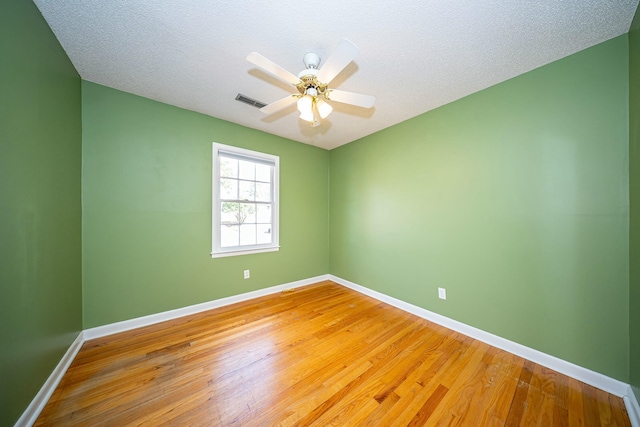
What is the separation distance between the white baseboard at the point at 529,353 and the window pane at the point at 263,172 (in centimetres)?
257

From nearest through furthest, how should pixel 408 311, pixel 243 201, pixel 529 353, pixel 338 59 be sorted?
1. pixel 338 59
2. pixel 529 353
3. pixel 408 311
4. pixel 243 201

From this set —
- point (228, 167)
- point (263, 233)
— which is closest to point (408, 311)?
point (263, 233)

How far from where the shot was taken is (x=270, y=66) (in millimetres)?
1348

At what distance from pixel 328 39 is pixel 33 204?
2.25m

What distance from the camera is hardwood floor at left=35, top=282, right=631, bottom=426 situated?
127cm

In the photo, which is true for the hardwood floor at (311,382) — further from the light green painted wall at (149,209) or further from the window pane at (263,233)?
the window pane at (263,233)

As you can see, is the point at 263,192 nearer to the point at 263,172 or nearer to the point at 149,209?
the point at 263,172

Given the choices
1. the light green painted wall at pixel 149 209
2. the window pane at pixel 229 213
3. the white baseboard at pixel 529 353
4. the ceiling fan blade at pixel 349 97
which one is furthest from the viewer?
the window pane at pixel 229 213

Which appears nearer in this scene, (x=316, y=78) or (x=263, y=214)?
(x=316, y=78)

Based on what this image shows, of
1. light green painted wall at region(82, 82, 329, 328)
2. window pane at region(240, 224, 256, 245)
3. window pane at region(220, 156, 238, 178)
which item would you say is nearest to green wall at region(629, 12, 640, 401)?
light green painted wall at region(82, 82, 329, 328)

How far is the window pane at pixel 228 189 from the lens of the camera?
2852 mm

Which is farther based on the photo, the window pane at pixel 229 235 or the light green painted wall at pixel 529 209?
the window pane at pixel 229 235

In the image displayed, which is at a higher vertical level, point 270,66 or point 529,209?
point 270,66

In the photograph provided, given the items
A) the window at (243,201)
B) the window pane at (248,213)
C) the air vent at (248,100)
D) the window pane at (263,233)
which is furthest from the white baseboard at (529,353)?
the air vent at (248,100)
